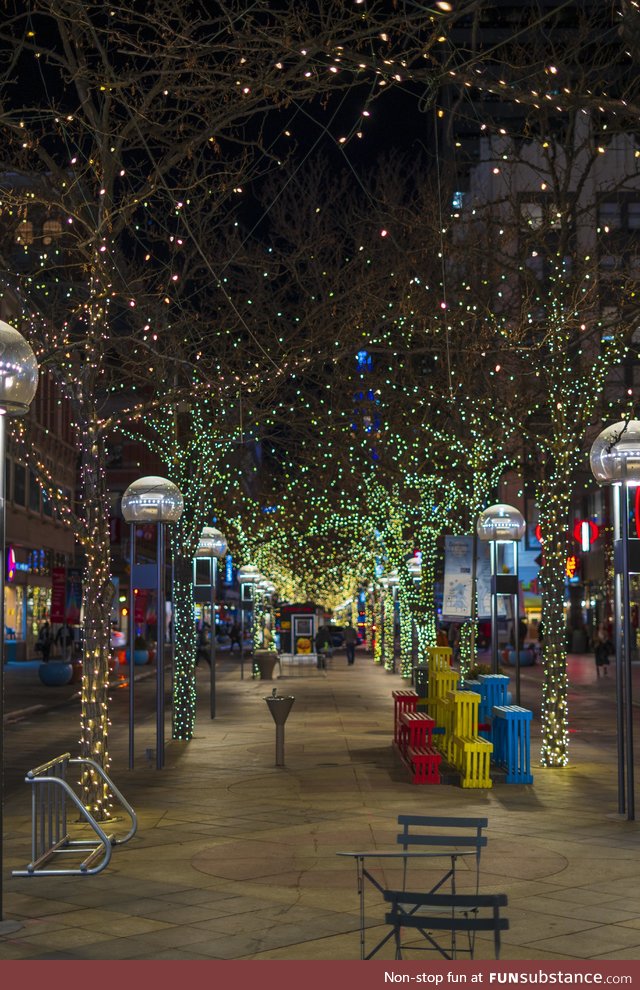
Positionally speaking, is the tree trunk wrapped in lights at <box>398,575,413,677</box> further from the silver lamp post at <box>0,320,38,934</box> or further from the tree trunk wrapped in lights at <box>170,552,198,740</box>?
the silver lamp post at <box>0,320,38,934</box>

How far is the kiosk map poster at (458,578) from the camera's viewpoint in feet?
84.1

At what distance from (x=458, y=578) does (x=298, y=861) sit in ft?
48.0

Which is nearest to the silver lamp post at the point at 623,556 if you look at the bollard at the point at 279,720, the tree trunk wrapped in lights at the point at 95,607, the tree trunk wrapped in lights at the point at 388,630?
the tree trunk wrapped in lights at the point at 95,607

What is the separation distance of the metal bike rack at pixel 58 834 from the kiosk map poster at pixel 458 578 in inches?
527

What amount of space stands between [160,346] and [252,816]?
1267 cm

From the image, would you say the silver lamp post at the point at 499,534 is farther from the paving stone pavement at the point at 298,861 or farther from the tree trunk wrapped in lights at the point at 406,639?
the tree trunk wrapped in lights at the point at 406,639

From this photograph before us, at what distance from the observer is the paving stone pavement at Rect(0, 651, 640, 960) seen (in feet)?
28.5

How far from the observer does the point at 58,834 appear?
479 inches

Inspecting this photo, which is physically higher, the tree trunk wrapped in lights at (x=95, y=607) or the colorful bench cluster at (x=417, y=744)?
the tree trunk wrapped in lights at (x=95, y=607)

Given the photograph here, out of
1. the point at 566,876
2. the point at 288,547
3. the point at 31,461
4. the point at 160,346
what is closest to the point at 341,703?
the point at 160,346

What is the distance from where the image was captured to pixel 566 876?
35.5 ft

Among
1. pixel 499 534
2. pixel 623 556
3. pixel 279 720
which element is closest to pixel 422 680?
pixel 499 534

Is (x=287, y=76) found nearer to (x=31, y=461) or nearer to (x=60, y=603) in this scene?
(x=31, y=461)

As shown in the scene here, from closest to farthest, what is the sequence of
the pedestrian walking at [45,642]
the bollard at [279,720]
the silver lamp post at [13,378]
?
the silver lamp post at [13,378] → the bollard at [279,720] → the pedestrian walking at [45,642]
